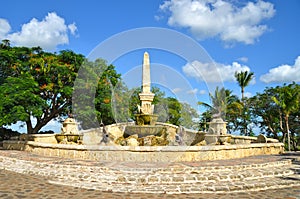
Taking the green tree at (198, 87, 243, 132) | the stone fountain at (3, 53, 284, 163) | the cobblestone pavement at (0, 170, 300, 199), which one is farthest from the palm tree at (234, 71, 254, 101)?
the cobblestone pavement at (0, 170, 300, 199)

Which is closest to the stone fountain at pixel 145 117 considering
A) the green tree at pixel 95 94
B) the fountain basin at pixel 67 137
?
the fountain basin at pixel 67 137

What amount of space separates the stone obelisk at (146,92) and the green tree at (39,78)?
5.84 metres

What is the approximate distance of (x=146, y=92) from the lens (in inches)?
686

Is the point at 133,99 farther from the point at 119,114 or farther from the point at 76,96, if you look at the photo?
the point at 76,96

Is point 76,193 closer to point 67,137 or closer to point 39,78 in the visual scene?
→ point 67,137

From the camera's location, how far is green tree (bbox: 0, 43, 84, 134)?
15.7 metres

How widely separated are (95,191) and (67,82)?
51.8 feet

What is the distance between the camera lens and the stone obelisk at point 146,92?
1711 centimetres

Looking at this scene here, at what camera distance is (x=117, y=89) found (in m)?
23.6

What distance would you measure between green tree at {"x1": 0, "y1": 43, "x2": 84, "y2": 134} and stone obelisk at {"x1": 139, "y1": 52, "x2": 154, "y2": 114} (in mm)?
5843

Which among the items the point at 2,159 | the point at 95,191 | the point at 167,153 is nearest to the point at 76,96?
the point at 2,159

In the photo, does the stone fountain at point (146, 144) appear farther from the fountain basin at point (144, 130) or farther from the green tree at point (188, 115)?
the green tree at point (188, 115)

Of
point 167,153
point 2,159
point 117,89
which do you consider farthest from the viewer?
point 117,89

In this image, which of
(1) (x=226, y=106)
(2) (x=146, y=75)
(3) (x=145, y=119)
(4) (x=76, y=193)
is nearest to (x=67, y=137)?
(3) (x=145, y=119)
